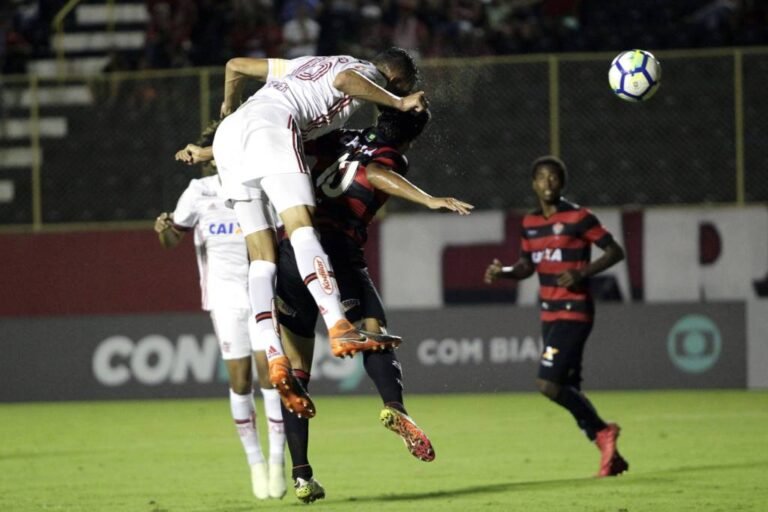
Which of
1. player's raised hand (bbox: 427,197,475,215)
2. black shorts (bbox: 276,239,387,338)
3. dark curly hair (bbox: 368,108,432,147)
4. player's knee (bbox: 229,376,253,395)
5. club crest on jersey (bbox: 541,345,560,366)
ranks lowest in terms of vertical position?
player's knee (bbox: 229,376,253,395)

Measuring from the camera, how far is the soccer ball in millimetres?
9852

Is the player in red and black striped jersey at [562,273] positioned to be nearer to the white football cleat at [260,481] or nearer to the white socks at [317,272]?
the white football cleat at [260,481]

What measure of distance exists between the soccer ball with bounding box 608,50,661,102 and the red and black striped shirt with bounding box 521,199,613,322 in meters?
1.41

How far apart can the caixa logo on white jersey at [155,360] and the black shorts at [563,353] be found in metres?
7.42

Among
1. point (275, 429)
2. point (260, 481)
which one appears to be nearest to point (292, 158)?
point (275, 429)

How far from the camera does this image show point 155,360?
1778cm

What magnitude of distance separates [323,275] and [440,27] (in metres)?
12.4

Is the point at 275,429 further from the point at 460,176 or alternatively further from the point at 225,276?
the point at 460,176

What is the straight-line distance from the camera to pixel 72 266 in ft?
61.5

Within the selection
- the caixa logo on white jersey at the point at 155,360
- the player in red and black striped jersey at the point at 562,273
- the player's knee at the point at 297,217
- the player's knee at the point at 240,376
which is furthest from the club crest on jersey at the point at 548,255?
the caixa logo on white jersey at the point at 155,360

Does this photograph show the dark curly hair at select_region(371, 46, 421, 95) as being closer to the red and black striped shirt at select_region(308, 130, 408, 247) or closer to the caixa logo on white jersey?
the red and black striped shirt at select_region(308, 130, 408, 247)

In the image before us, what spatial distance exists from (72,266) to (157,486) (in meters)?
8.99

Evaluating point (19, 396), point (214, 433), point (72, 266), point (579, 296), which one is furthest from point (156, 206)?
point (579, 296)

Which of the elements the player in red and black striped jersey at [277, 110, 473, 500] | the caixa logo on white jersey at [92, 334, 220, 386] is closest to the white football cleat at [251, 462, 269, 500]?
the player in red and black striped jersey at [277, 110, 473, 500]
